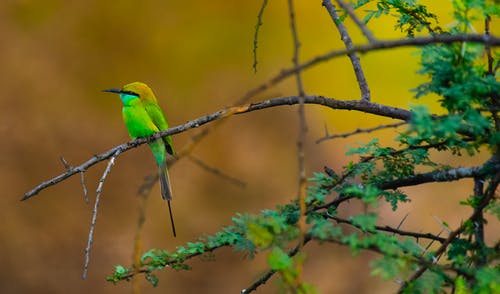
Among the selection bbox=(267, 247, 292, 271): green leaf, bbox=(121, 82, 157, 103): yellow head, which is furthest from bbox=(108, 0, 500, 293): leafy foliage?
bbox=(121, 82, 157, 103): yellow head

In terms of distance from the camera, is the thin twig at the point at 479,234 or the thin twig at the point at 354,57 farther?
the thin twig at the point at 354,57

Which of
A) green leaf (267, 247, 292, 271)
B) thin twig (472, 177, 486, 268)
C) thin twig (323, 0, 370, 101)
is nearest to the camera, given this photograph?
green leaf (267, 247, 292, 271)

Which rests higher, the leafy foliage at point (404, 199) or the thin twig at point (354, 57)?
the thin twig at point (354, 57)

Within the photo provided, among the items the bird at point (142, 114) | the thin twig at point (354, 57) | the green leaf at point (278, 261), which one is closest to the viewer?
the green leaf at point (278, 261)

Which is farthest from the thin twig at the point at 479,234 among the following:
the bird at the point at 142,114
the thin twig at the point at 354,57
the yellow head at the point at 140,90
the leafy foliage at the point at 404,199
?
the yellow head at the point at 140,90

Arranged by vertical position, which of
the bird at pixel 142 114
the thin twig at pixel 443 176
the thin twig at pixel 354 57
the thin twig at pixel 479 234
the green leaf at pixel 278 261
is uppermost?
the bird at pixel 142 114

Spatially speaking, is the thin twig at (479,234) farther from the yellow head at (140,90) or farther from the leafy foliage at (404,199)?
the yellow head at (140,90)

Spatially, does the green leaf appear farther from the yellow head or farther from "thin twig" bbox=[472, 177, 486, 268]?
the yellow head

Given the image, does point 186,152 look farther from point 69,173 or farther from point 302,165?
point 69,173

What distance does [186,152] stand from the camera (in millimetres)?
808

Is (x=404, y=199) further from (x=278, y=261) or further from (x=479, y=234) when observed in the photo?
(x=278, y=261)

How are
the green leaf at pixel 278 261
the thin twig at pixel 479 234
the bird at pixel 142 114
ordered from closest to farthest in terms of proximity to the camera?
the green leaf at pixel 278 261 < the thin twig at pixel 479 234 < the bird at pixel 142 114

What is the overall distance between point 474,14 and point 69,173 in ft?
2.60

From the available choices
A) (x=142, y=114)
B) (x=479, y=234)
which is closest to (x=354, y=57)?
(x=479, y=234)
